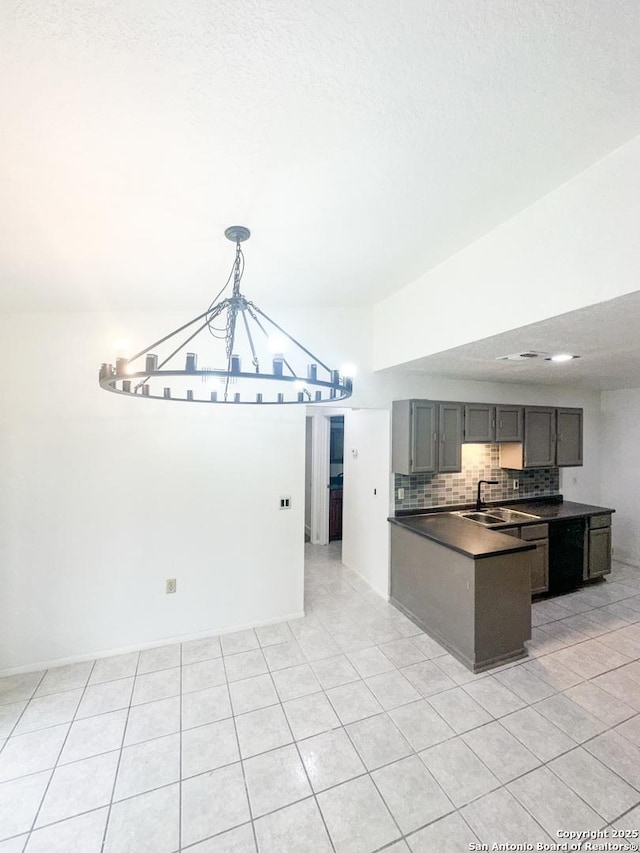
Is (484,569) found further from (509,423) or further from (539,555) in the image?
(509,423)

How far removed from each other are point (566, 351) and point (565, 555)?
8.13 feet

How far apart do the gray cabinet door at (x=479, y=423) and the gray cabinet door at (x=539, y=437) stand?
52 cm

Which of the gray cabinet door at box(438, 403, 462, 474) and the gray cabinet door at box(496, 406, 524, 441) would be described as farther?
the gray cabinet door at box(496, 406, 524, 441)

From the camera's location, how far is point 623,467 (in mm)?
4949

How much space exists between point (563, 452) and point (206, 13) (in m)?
4.96

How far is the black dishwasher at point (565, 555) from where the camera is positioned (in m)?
3.82

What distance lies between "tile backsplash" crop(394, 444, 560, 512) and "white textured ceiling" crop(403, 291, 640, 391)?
0.93 metres

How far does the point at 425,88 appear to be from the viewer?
110cm

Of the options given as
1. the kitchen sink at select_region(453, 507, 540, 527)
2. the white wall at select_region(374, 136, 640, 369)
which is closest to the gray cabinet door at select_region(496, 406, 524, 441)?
the kitchen sink at select_region(453, 507, 540, 527)

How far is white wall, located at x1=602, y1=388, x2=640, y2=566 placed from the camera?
4.81 m

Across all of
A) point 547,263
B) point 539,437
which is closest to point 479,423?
point 539,437

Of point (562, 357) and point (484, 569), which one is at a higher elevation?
point (562, 357)

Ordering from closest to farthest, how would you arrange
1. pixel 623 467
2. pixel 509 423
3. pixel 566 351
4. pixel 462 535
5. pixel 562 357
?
1. pixel 566 351
2. pixel 562 357
3. pixel 462 535
4. pixel 509 423
5. pixel 623 467

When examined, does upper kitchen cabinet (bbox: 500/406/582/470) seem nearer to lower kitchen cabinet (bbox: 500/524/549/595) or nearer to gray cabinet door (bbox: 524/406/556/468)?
gray cabinet door (bbox: 524/406/556/468)
